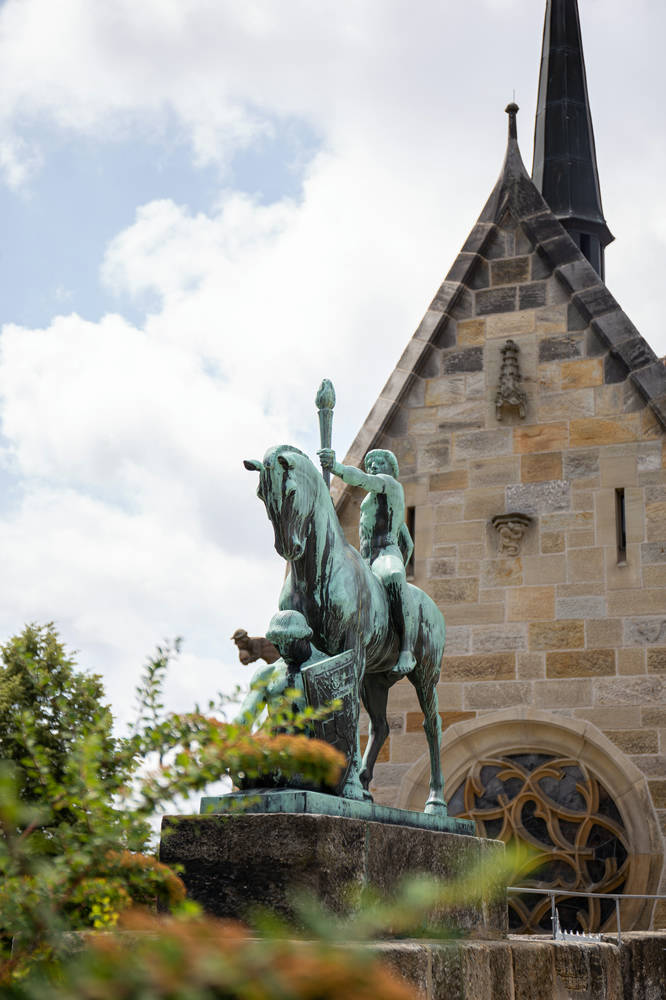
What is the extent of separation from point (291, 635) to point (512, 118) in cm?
824

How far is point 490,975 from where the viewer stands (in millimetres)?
3961

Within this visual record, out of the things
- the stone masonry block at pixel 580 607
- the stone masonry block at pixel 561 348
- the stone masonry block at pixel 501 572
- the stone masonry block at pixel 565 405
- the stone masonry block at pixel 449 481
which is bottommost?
the stone masonry block at pixel 580 607

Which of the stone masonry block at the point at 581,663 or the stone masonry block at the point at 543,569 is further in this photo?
the stone masonry block at the point at 543,569

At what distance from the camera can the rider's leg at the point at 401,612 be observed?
15.3ft

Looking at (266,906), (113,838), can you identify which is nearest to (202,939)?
(113,838)

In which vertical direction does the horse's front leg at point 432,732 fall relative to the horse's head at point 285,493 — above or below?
below

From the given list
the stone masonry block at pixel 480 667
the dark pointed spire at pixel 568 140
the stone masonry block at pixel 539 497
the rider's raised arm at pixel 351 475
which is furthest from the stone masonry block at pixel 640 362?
the dark pointed spire at pixel 568 140

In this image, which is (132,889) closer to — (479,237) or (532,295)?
(532,295)

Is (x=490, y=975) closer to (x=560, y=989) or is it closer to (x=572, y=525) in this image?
(x=560, y=989)

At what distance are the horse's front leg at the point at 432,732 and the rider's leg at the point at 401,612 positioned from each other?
0.59 feet

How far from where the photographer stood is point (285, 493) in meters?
4.06

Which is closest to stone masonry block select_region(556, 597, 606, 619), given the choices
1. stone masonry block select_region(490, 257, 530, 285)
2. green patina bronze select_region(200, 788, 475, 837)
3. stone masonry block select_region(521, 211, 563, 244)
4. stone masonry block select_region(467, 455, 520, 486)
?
stone masonry block select_region(467, 455, 520, 486)

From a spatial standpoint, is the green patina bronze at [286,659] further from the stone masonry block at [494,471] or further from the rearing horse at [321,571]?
the stone masonry block at [494,471]

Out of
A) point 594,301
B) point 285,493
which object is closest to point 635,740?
point 594,301
